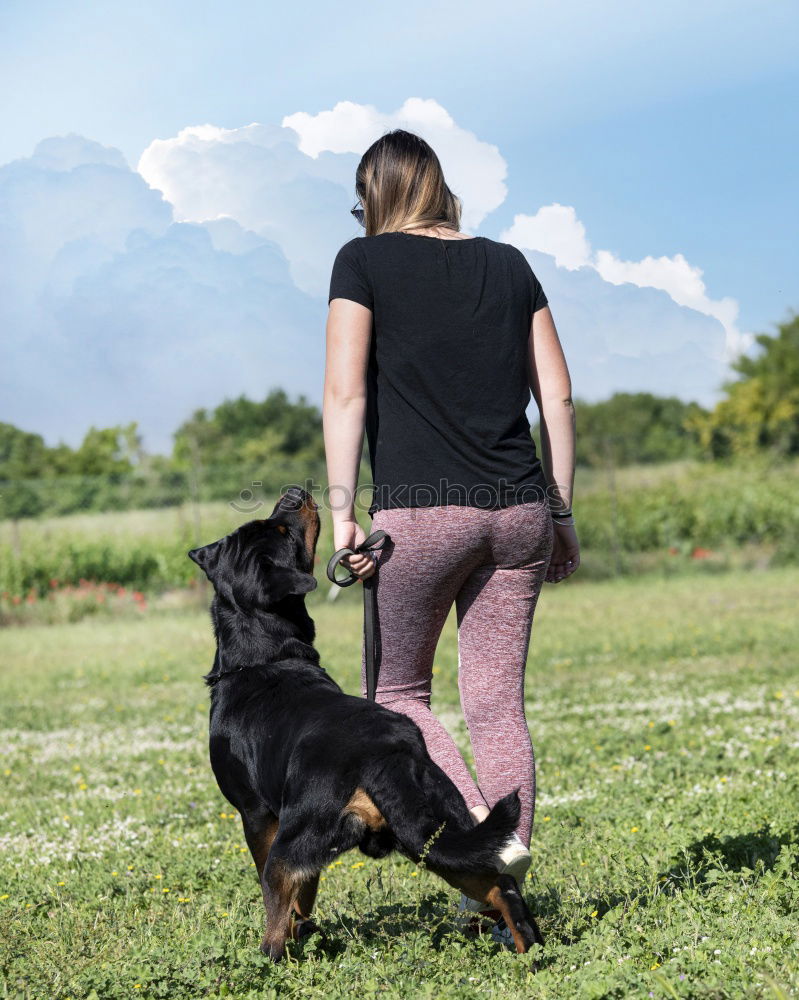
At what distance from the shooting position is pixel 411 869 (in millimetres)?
3955

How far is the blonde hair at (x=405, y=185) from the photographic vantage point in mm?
2986

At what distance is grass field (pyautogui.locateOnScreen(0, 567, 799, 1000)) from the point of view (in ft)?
8.89

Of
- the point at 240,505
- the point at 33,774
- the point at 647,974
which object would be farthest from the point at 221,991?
the point at 240,505

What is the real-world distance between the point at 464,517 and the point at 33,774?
4.69m

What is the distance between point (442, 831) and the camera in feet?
8.40

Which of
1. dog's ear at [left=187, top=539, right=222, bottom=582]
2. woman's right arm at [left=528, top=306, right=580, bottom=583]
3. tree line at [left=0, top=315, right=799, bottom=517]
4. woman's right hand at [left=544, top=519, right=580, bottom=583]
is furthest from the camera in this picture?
tree line at [left=0, top=315, right=799, bottom=517]

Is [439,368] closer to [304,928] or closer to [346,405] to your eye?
[346,405]

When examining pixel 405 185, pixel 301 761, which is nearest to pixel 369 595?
pixel 301 761

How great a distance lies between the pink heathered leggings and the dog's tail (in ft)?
1.01

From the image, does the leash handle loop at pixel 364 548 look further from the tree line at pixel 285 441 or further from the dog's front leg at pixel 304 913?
the tree line at pixel 285 441

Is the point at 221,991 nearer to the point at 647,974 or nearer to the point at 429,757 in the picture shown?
the point at 429,757

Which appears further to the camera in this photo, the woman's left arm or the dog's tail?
the woman's left arm

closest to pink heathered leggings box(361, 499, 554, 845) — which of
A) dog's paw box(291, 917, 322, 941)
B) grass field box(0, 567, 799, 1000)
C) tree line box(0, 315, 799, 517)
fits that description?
grass field box(0, 567, 799, 1000)

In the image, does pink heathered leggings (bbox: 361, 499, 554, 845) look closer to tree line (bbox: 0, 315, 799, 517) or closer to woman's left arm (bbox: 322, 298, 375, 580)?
woman's left arm (bbox: 322, 298, 375, 580)
